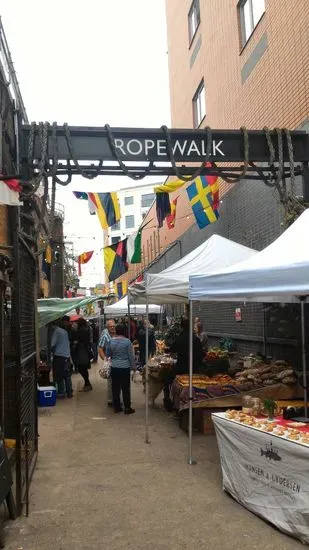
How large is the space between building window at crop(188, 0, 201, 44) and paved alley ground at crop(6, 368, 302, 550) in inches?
568

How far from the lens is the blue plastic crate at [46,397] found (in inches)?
406

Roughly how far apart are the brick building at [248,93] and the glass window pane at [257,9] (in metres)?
0.02

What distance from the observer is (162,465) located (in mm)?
6512

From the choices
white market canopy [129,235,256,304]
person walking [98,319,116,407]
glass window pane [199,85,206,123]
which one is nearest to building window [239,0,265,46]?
glass window pane [199,85,206,123]

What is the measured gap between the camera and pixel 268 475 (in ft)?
15.3

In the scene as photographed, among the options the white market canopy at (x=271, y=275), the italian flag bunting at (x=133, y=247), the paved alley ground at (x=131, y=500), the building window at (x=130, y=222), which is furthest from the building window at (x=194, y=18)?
the building window at (x=130, y=222)

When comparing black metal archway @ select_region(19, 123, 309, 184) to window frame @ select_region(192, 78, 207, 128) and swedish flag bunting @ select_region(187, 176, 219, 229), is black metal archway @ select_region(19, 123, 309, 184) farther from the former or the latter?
window frame @ select_region(192, 78, 207, 128)

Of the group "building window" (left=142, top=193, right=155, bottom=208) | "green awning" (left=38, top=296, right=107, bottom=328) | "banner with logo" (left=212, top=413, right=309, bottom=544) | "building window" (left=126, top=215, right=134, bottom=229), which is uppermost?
"building window" (left=142, top=193, right=155, bottom=208)

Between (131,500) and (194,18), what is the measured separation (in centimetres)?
1729

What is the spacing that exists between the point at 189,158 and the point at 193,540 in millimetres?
5235

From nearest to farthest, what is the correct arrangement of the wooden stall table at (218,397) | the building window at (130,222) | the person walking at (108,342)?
the wooden stall table at (218,397), the person walking at (108,342), the building window at (130,222)

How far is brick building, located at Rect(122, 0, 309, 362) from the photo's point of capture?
9539mm

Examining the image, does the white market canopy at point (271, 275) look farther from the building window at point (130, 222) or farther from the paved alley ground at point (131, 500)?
the building window at point (130, 222)

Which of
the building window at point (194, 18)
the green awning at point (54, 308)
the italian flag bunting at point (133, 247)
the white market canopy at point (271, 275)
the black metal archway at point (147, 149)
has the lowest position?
the green awning at point (54, 308)
